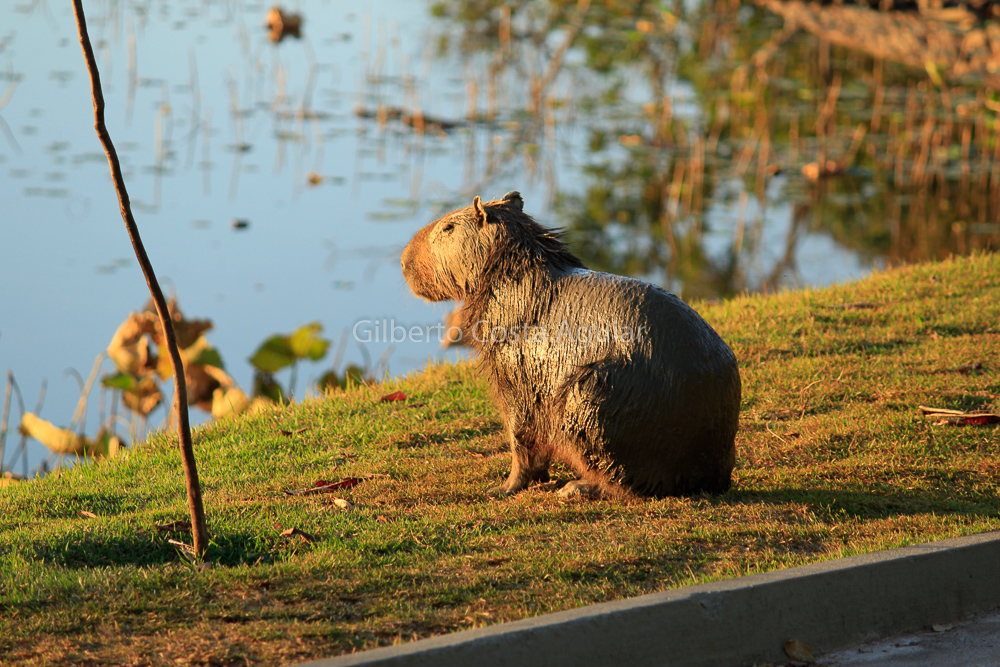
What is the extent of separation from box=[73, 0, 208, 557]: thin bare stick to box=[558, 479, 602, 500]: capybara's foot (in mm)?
1619

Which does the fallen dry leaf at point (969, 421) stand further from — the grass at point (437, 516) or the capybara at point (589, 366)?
the capybara at point (589, 366)

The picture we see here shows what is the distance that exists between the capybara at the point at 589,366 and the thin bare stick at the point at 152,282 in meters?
1.46

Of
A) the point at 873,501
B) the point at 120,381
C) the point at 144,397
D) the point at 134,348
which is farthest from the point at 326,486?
the point at 144,397

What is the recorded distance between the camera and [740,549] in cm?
383

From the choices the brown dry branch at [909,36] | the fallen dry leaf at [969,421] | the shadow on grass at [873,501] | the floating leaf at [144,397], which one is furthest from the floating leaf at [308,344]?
the brown dry branch at [909,36]

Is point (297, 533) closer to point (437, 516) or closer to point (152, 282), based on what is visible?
point (437, 516)

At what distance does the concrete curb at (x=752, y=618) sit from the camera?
112 inches

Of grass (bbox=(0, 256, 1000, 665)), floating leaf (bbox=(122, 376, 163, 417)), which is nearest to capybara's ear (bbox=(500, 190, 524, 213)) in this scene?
grass (bbox=(0, 256, 1000, 665))

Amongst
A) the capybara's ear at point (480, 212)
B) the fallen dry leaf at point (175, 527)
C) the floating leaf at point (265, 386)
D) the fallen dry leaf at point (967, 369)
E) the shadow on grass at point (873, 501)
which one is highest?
the capybara's ear at point (480, 212)

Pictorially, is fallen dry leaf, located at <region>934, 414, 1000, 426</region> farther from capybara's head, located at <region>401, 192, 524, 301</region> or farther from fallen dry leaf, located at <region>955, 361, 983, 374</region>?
capybara's head, located at <region>401, 192, 524, 301</region>

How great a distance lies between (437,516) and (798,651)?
163cm

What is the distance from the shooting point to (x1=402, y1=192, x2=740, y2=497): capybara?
4.19m

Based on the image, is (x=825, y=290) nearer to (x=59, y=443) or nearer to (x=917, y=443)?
(x=917, y=443)

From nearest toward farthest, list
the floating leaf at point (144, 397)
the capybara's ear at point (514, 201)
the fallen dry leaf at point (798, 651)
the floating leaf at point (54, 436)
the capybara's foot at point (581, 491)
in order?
the fallen dry leaf at point (798, 651) → the capybara's foot at point (581, 491) → the capybara's ear at point (514, 201) → the floating leaf at point (54, 436) → the floating leaf at point (144, 397)
